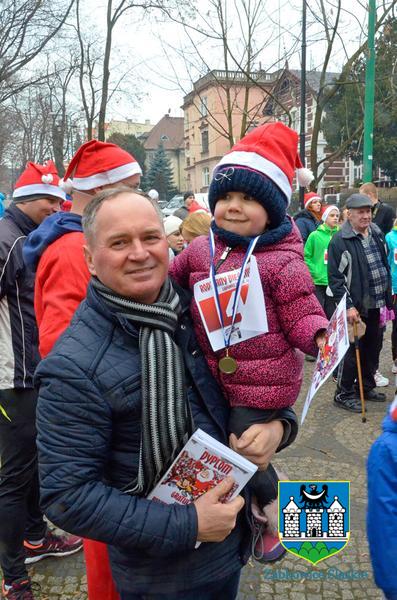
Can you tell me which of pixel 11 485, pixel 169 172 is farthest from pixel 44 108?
Result: pixel 169 172

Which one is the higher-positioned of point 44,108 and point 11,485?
point 44,108

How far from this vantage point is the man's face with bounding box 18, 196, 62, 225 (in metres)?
3.00

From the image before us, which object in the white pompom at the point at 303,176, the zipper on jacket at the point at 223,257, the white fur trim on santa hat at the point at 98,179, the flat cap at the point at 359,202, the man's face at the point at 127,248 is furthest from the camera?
the flat cap at the point at 359,202

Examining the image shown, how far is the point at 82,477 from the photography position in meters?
1.29

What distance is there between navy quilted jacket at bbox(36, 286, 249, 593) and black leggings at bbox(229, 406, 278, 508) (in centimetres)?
33

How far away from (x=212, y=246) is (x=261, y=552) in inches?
47.2

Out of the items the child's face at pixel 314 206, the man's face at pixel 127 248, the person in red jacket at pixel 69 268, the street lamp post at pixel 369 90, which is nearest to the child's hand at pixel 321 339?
the man's face at pixel 127 248

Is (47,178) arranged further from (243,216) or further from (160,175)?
(160,175)

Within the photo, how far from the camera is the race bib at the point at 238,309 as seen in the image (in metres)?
1.65

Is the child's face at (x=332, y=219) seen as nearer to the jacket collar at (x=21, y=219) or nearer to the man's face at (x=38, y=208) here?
the man's face at (x=38, y=208)

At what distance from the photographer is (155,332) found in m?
1.41

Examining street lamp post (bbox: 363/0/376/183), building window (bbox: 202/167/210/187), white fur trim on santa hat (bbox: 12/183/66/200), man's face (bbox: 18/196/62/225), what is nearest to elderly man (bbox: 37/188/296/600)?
man's face (bbox: 18/196/62/225)

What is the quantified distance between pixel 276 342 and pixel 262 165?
681 mm

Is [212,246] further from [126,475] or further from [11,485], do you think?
[11,485]
